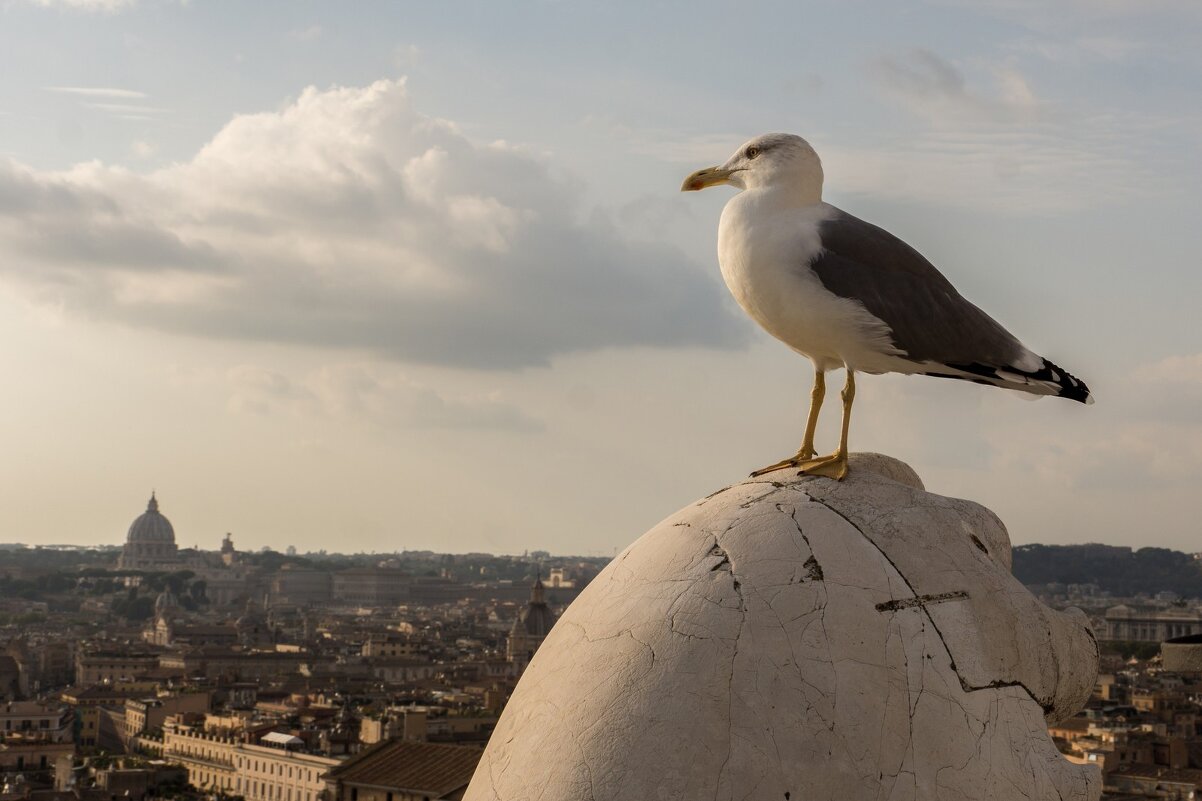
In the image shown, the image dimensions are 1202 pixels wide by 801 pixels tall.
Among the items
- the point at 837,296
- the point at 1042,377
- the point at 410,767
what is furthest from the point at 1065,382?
the point at 410,767

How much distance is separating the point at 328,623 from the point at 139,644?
3379cm

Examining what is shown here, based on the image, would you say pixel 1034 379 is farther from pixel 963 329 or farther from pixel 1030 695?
pixel 1030 695

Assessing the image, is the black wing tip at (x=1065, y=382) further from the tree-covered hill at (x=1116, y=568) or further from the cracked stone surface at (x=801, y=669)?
the tree-covered hill at (x=1116, y=568)

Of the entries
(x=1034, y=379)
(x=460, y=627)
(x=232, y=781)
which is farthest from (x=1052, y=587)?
(x=1034, y=379)

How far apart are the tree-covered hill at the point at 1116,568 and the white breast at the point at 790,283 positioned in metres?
172

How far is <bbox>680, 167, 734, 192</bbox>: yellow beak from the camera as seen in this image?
4.78 meters

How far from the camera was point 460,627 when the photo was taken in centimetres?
13600


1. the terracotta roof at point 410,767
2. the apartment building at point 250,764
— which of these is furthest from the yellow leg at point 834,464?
the apartment building at point 250,764

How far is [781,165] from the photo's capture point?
4.63m

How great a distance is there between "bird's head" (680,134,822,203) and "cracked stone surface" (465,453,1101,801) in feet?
2.60

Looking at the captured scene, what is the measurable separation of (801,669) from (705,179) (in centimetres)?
156

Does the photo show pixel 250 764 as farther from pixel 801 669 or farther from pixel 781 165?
pixel 801 669

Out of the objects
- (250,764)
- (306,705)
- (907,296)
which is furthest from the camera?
(306,705)

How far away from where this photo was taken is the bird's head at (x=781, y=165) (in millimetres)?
4617
